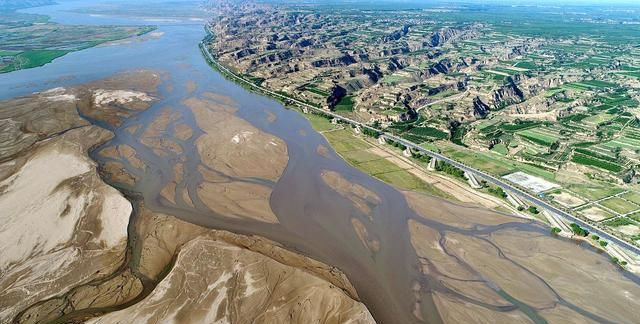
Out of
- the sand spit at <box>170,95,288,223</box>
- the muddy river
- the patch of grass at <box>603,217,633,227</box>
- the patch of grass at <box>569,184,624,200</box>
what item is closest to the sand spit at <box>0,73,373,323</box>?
Result: the sand spit at <box>170,95,288,223</box>

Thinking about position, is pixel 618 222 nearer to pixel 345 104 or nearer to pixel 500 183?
pixel 500 183

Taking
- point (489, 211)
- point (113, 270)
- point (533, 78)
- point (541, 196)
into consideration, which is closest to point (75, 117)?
point (113, 270)

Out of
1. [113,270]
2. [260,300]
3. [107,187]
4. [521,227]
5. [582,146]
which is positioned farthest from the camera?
[582,146]

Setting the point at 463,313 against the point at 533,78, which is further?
the point at 533,78

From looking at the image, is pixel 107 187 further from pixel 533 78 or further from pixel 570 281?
pixel 533 78

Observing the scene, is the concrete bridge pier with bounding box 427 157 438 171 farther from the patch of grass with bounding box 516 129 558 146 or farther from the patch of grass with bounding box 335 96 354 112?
the patch of grass with bounding box 335 96 354 112

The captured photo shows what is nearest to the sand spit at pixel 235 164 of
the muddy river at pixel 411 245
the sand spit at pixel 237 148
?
the sand spit at pixel 237 148

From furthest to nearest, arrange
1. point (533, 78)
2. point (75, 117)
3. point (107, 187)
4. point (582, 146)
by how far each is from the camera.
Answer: point (533, 78), point (75, 117), point (582, 146), point (107, 187)
